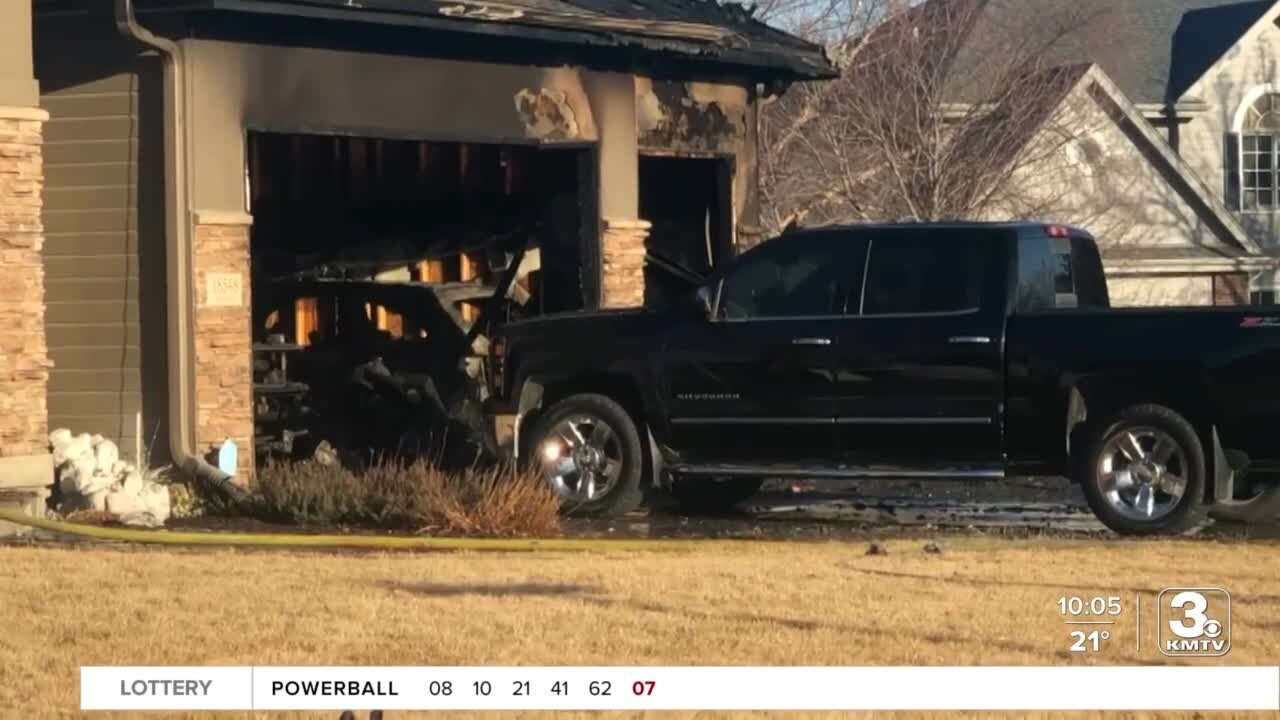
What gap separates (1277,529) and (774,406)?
3.34 meters

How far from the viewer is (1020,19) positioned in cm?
3828

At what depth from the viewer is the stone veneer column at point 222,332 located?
17.2m

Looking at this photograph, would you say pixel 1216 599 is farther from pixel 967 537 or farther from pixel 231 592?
pixel 231 592

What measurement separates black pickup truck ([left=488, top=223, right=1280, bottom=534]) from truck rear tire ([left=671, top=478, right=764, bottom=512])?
1.49 feet

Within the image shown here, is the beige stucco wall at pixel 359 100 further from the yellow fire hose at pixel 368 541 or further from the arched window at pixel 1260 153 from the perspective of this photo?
the arched window at pixel 1260 153

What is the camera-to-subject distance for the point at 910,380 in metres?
14.9

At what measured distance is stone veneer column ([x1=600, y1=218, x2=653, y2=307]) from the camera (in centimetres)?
2022

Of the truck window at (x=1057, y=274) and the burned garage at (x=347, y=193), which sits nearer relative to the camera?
the truck window at (x=1057, y=274)

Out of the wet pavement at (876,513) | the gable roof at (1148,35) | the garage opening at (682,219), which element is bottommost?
Answer: the wet pavement at (876,513)

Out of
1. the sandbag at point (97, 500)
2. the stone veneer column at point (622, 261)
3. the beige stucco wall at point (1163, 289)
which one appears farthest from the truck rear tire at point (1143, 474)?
the beige stucco wall at point (1163, 289)

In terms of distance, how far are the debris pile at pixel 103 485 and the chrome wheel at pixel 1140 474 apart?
638cm

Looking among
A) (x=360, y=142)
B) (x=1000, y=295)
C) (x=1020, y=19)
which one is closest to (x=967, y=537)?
(x=1000, y=295)

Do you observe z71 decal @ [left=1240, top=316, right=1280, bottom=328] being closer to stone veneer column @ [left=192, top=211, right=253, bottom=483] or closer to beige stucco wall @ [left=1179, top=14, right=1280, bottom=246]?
stone veneer column @ [left=192, top=211, right=253, bottom=483]

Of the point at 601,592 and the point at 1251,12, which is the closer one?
the point at 601,592
